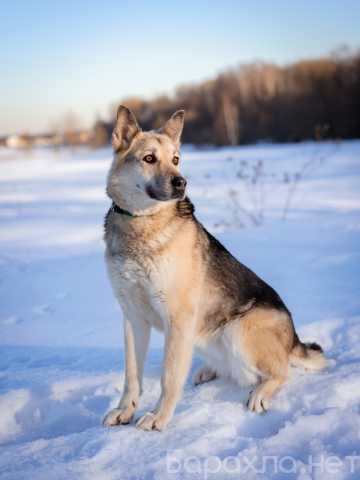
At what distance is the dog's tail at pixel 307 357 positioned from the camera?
9.61ft

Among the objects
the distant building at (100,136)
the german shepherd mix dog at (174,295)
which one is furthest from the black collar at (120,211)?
the distant building at (100,136)

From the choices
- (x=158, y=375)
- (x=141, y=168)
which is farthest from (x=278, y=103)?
(x=158, y=375)

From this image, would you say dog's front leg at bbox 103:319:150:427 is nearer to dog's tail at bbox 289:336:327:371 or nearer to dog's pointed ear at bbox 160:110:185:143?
dog's tail at bbox 289:336:327:371

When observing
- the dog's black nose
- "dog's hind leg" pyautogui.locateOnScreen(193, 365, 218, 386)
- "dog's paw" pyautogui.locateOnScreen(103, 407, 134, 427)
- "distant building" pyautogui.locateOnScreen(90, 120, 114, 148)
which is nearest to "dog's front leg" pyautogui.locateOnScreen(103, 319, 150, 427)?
"dog's paw" pyautogui.locateOnScreen(103, 407, 134, 427)

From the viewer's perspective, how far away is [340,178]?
12.2m

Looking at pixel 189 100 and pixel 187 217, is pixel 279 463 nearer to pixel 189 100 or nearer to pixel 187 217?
pixel 187 217

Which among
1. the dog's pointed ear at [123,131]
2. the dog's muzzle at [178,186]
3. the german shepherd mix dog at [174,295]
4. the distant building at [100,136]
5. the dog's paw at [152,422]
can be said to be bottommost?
the dog's paw at [152,422]

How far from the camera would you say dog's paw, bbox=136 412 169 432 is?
8.12 ft

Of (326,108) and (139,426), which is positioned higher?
(326,108)

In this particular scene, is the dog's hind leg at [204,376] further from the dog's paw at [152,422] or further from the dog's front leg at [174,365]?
the dog's paw at [152,422]

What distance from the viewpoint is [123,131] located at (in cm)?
303

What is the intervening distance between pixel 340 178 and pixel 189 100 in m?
47.4

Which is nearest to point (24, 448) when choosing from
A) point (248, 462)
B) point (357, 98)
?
point (248, 462)

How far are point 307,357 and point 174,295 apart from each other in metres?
1.13
